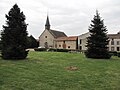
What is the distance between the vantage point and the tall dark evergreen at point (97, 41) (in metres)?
39.0

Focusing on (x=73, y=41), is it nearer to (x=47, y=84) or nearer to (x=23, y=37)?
(x=23, y=37)

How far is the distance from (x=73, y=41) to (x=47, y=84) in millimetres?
71483

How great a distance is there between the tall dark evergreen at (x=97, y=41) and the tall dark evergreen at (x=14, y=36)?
12.5 meters

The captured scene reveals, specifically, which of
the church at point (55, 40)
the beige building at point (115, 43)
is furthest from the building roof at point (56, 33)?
the beige building at point (115, 43)

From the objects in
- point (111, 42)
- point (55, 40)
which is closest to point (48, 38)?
point (55, 40)

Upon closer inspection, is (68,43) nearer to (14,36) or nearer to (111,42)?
(111,42)

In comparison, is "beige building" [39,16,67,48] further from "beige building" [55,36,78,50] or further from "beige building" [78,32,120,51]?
"beige building" [78,32,120,51]

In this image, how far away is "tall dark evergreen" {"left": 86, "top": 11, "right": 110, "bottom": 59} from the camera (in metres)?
39.0

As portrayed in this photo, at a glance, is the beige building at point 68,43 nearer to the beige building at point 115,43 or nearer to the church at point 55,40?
the church at point 55,40

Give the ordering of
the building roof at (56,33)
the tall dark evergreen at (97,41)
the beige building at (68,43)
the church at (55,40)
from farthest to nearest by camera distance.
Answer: the building roof at (56,33), the church at (55,40), the beige building at (68,43), the tall dark evergreen at (97,41)

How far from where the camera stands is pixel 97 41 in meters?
39.7

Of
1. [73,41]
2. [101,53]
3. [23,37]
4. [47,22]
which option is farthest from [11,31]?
[47,22]

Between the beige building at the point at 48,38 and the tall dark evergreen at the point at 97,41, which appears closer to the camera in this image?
the tall dark evergreen at the point at 97,41

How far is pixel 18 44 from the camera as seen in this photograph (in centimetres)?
3164
